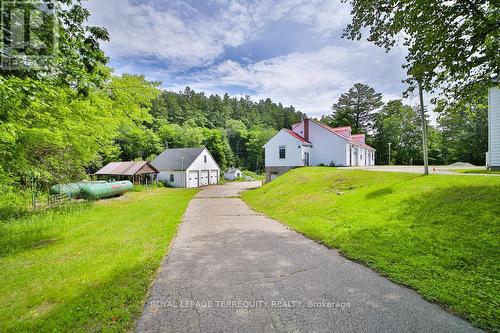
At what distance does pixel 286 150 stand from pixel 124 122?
70.8 ft

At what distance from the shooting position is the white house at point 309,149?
28766 millimetres

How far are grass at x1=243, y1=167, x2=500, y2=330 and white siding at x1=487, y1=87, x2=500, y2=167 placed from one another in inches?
282

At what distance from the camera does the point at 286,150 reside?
2972 cm

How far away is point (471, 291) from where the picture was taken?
395 cm

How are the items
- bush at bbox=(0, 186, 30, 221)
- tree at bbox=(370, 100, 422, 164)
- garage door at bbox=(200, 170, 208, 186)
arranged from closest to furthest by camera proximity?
bush at bbox=(0, 186, 30, 221), garage door at bbox=(200, 170, 208, 186), tree at bbox=(370, 100, 422, 164)

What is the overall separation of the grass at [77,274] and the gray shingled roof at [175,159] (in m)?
29.3

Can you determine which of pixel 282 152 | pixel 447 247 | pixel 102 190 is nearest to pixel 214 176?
pixel 282 152

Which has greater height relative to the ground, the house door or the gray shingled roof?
the gray shingled roof

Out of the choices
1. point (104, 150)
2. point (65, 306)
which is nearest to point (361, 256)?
point (65, 306)

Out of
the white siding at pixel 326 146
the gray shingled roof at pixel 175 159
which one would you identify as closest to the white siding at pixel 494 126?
the white siding at pixel 326 146

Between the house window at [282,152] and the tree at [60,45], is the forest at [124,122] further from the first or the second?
the house window at [282,152]

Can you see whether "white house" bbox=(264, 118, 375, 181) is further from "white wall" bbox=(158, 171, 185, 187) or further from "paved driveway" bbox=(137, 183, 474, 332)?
"paved driveway" bbox=(137, 183, 474, 332)

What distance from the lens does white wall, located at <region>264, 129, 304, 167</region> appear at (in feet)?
94.9

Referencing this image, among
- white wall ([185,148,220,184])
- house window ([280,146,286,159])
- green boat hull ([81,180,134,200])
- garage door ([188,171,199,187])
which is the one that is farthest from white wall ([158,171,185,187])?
house window ([280,146,286,159])
